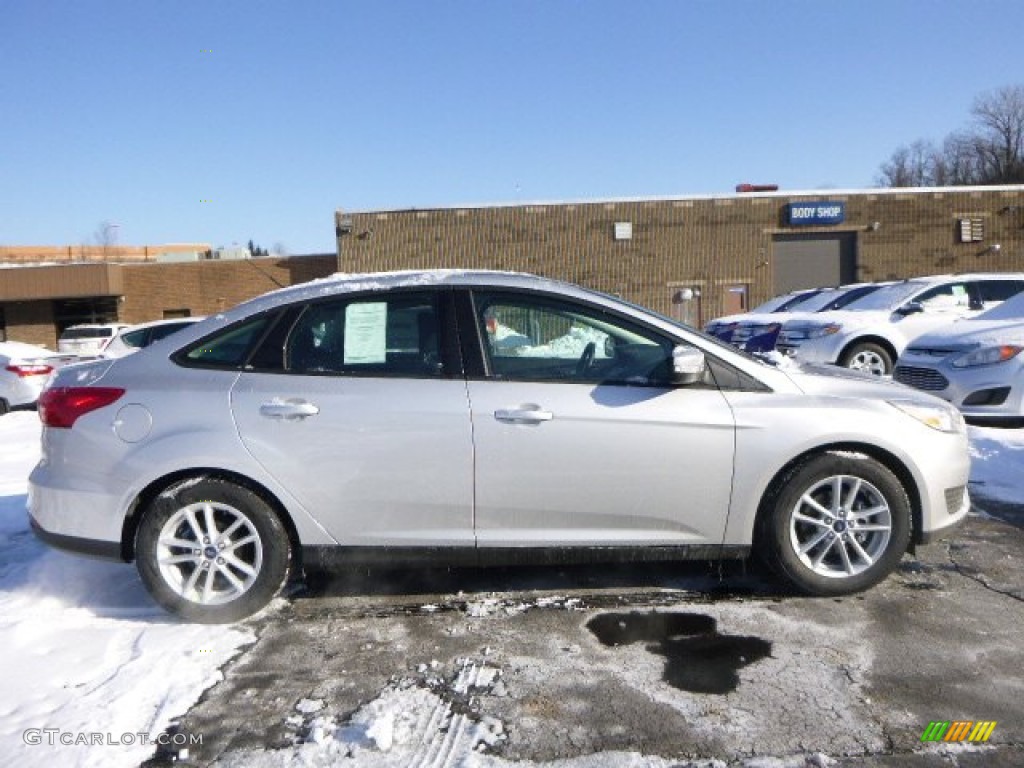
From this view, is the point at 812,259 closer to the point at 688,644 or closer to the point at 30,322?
the point at 688,644

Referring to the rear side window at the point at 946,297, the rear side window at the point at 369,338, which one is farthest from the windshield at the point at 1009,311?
the rear side window at the point at 369,338

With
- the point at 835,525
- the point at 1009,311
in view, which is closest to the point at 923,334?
the point at 1009,311

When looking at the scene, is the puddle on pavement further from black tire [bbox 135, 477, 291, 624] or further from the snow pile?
black tire [bbox 135, 477, 291, 624]

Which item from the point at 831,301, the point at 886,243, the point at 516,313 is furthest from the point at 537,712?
the point at 886,243

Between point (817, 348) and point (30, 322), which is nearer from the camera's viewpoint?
point (817, 348)

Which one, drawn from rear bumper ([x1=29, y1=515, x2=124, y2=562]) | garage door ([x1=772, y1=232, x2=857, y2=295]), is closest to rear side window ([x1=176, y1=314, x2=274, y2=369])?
rear bumper ([x1=29, y1=515, x2=124, y2=562])

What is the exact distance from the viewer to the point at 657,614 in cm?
363

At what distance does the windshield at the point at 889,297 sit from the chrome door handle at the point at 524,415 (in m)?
8.74

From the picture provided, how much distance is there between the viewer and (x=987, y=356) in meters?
7.41

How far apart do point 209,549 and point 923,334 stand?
25.5 ft

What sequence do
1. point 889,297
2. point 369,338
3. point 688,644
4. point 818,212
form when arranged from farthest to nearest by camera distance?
point 818,212 < point 889,297 < point 369,338 < point 688,644

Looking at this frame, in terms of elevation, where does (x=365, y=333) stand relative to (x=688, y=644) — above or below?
above

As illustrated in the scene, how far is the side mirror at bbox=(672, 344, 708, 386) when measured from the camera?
352 centimetres

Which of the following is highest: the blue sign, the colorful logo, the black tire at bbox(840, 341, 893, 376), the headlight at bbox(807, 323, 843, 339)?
the blue sign
